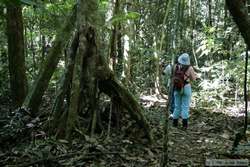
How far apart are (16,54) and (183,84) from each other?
350 centimetres

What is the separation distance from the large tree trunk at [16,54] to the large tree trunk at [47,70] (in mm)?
887

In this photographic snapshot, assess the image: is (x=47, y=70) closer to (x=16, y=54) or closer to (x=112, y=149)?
(x=16, y=54)

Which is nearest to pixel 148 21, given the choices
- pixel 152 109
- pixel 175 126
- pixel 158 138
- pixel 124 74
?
pixel 124 74

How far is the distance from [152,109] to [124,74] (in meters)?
2.30

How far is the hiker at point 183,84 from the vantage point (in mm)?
8828

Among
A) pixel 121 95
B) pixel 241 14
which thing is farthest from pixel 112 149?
pixel 241 14

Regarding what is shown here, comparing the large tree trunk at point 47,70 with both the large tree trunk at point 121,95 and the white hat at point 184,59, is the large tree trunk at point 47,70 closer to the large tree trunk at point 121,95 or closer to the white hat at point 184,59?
the large tree trunk at point 121,95

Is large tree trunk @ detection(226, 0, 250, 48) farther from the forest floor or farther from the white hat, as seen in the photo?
the white hat

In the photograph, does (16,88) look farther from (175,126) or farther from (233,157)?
(233,157)

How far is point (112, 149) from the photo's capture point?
20.4 ft

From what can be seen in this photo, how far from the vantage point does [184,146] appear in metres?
7.27

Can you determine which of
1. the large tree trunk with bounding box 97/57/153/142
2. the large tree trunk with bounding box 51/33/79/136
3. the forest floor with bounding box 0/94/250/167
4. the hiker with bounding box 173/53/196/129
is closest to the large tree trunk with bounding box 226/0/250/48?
the forest floor with bounding box 0/94/250/167

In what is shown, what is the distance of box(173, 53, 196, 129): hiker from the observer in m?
8.83

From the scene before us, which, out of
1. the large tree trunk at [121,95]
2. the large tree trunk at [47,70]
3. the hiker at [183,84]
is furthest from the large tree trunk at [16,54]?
the hiker at [183,84]
